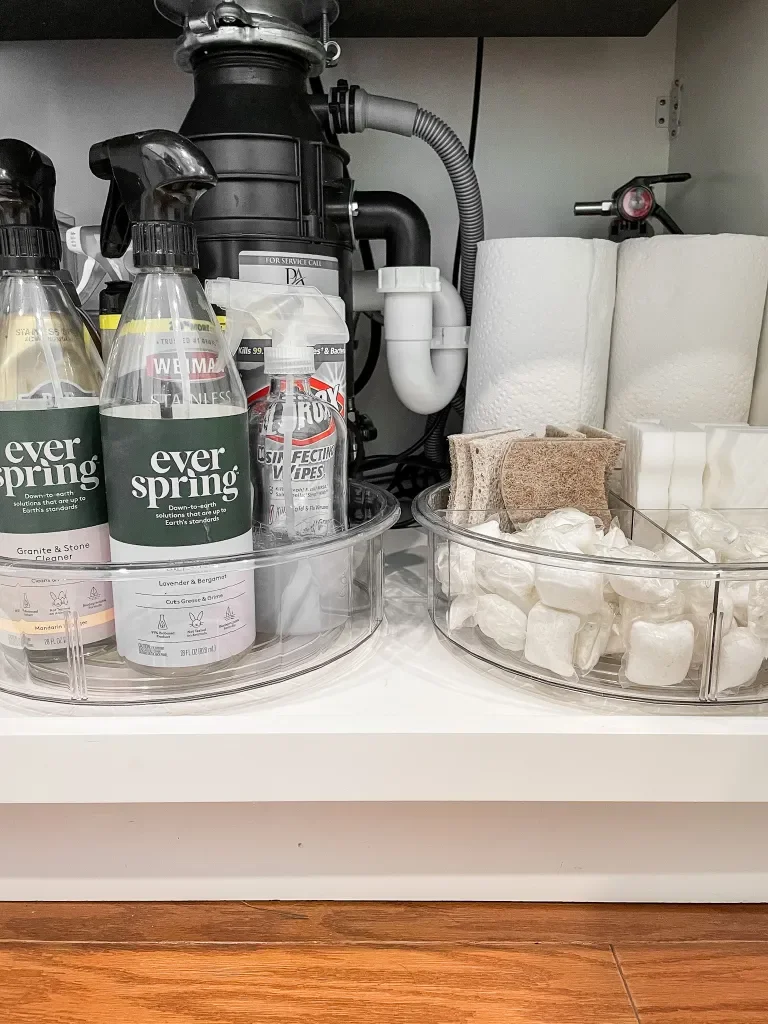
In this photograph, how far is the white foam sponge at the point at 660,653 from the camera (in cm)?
44

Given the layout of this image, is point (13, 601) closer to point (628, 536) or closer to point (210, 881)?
point (210, 881)

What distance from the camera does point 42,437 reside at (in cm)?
44

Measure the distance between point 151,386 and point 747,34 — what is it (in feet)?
Answer: 2.26

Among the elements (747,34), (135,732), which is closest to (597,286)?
(747,34)

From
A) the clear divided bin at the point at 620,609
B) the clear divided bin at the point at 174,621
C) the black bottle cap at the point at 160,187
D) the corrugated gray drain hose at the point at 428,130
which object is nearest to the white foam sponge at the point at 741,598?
the clear divided bin at the point at 620,609

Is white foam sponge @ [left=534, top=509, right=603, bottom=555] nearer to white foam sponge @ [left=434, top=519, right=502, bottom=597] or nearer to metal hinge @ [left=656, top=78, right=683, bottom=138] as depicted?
white foam sponge @ [left=434, top=519, right=502, bottom=597]

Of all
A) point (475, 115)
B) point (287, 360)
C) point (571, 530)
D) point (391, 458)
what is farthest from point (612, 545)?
point (475, 115)

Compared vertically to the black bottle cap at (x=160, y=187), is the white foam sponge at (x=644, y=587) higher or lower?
lower

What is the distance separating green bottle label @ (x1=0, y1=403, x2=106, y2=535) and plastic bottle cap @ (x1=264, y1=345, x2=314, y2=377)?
0.11 m

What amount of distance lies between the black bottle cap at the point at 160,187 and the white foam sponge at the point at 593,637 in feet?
1.05

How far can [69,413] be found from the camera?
0.45m

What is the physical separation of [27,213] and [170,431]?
16 centimetres

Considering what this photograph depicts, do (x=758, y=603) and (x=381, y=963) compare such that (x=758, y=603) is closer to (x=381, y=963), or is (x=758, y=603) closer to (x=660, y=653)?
(x=660, y=653)

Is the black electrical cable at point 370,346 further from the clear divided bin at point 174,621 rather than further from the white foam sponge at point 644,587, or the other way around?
the white foam sponge at point 644,587
